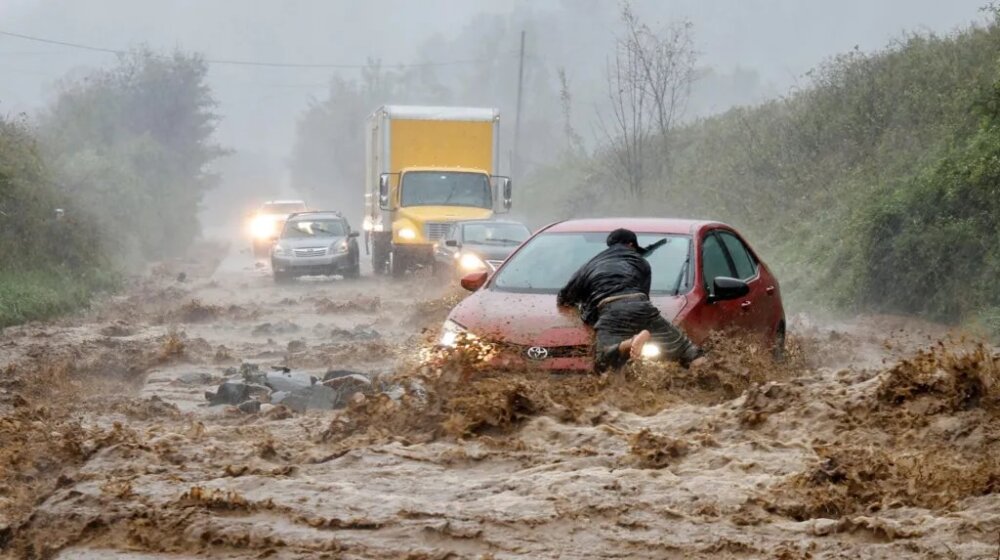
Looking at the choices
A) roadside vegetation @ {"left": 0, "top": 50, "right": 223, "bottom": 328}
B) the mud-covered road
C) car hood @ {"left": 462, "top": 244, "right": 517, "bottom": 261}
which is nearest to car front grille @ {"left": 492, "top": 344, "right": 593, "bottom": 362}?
the mud-covered road

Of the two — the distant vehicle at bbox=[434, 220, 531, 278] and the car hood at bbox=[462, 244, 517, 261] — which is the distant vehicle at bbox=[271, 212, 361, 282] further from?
the car hood at bbox=[462, 244, 517, 261]

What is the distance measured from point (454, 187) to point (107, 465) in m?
22.2

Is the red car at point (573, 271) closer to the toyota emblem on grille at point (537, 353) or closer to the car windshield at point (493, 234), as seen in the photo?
the toyota emblem on grille at point (537, 353)

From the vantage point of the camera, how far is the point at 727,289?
33.3 feet

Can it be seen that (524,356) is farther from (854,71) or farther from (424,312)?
(854,71)

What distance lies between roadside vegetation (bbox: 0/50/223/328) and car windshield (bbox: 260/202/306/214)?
Result: 394 centimetres

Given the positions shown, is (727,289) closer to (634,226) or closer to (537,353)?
(634,226)

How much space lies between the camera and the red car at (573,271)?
31.0ft

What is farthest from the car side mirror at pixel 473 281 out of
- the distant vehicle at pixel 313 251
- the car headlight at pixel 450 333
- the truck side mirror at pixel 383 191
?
the distant vehicle at pixel 313 251

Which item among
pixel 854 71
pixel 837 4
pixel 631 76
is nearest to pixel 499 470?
pixel 854 71

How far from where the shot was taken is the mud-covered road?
19.8 feet

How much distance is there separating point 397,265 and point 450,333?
20.0 metres

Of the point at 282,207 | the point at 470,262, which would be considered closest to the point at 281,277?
the point at 470,262

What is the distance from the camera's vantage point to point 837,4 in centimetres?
13112
